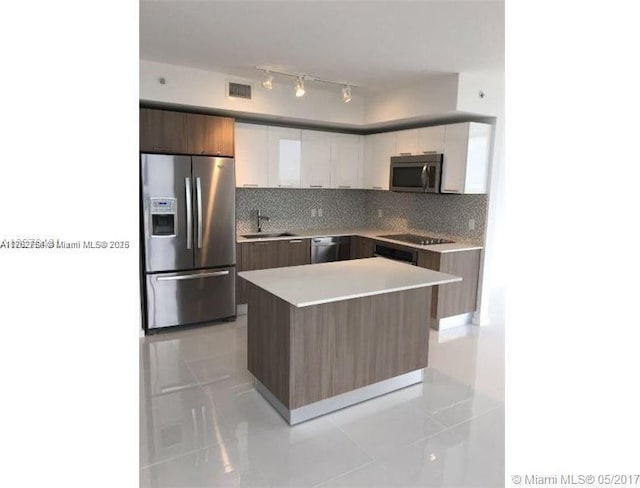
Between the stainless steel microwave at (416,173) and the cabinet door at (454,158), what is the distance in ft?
0.23

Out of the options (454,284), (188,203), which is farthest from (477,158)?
(188,203)

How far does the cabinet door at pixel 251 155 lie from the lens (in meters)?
4.23

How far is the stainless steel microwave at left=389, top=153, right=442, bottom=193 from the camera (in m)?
4.07

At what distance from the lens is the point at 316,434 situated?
91.9 inches

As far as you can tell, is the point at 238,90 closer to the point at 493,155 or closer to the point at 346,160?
the point at 346,160

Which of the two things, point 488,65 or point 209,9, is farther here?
point 488,65

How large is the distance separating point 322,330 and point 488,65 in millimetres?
2643

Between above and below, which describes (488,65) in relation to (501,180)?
above

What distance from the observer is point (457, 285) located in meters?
4.06

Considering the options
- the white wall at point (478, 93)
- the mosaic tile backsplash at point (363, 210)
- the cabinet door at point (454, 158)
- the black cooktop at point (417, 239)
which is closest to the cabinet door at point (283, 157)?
the mosaic tile backsplash at point (363, 210)

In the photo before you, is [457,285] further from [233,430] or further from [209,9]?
[209,9]

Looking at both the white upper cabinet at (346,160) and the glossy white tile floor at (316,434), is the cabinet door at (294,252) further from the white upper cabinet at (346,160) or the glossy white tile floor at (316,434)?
the glossy white tile floor at (316,434)

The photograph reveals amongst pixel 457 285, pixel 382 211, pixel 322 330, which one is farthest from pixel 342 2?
pixel 382 211

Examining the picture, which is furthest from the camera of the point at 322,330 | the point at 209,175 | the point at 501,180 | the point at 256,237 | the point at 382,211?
the point at 382,211
